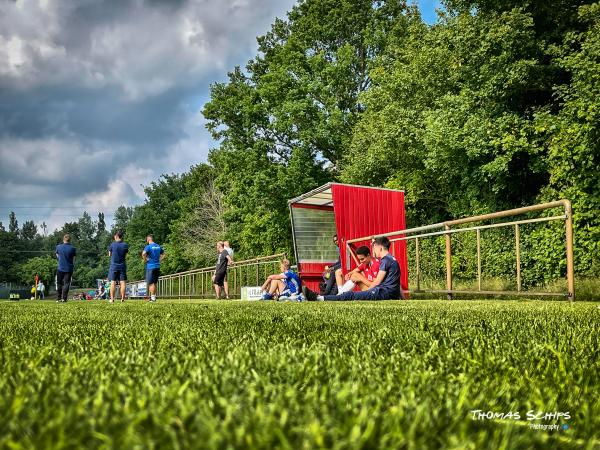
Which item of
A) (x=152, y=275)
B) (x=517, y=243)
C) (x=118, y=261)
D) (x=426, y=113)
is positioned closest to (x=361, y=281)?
(x=517, y=243)

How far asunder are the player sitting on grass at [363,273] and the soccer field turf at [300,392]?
25.8 ft

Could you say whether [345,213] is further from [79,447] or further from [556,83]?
[79,447]

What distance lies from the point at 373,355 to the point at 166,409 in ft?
3.75

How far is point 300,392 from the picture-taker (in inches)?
50.1

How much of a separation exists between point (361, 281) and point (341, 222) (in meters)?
4.20

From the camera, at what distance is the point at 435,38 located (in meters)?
18.1

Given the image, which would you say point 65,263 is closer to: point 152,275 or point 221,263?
point 152,275

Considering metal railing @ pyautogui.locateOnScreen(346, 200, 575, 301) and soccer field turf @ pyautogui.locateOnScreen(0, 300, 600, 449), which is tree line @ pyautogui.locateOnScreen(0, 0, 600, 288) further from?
soccer field turf @ pyautogui.locateOnScreen(0, 300, 600, 449)

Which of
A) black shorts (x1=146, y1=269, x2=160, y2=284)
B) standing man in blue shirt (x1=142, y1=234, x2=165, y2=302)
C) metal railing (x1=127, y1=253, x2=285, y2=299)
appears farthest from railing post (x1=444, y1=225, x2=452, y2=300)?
black shorts (x1=146, y1=269, x2=160, y2=284)

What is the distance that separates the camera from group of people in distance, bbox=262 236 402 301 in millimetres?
9414

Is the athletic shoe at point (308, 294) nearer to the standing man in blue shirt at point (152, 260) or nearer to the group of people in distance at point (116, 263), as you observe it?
the group of people in distance at point (116, 263)

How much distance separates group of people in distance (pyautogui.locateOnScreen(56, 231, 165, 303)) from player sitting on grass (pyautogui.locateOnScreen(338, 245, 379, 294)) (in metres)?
5.48

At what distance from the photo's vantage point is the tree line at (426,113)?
47.0 ft

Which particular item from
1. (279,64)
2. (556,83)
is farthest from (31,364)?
(279,64)
